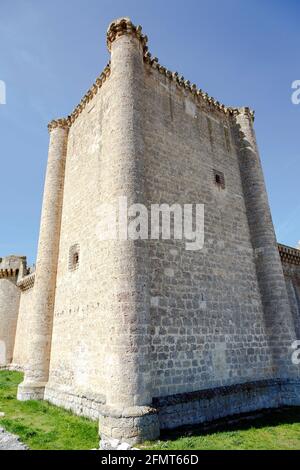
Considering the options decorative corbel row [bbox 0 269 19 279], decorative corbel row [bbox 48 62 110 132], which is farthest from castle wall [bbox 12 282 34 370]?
decorative corbel row [bbox 48 62 110 132]

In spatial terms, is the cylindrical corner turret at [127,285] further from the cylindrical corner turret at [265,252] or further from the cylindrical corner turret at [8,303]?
the cylindrical corner turret at [8,303]

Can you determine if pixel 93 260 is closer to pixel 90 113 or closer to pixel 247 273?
pixel 247 273

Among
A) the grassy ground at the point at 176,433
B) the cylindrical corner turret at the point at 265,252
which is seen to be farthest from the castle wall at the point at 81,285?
the cylindrical corner turret at the point at 265,252

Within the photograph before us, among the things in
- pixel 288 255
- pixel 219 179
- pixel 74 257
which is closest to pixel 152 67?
pixel 219 179

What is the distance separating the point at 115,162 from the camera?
7898mm

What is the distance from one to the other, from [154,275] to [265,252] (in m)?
4.90

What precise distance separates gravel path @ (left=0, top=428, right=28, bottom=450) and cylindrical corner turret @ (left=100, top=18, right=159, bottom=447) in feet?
4.90

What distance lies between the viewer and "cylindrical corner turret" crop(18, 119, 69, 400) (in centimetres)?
1005

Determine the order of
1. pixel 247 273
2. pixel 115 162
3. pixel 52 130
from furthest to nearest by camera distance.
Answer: pixel 52 130
pixel 247 273
pixel 115 162

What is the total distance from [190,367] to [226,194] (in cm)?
607

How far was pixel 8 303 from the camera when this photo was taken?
65.9ft

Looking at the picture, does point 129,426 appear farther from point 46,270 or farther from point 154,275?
point 46,270

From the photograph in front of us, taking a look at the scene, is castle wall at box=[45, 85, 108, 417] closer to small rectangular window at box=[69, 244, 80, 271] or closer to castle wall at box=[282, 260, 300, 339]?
small rectangular window at box=[69, 244, 80, 271]
